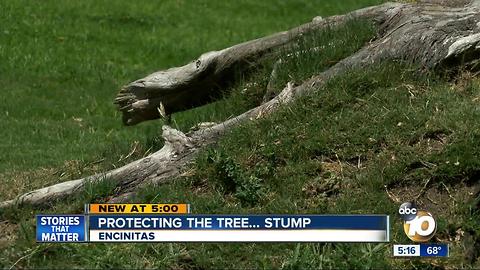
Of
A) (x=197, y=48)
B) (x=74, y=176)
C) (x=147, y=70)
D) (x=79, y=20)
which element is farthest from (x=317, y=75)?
(x=79, y=20)

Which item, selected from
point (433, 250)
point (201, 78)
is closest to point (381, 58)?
point (201, 78)

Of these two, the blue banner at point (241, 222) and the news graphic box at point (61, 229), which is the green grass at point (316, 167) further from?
the blue banner at point (241, 222)

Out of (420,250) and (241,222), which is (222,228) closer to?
(241,222)

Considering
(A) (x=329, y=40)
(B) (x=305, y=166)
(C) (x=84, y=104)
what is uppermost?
(A) (x=329, y=40)

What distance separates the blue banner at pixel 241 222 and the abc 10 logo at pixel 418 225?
0.79ft

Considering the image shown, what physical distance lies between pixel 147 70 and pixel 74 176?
697 centimetres

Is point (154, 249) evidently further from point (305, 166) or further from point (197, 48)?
point (197, 48)

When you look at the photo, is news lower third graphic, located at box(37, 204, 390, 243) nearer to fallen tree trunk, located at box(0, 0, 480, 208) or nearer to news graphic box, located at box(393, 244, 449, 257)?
news graphic box, located at box(393, 244, 449, 257)

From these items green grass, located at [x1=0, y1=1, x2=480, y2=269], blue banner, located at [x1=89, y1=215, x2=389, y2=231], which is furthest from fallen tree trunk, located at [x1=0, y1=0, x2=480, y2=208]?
blue banner, located at [x1=89, y1=215, x2=389, y2=231]

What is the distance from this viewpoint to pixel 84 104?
1315 centimetres

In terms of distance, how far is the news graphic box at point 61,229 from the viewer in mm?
5777

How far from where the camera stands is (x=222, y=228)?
5.68m

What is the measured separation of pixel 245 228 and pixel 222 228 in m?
0.14

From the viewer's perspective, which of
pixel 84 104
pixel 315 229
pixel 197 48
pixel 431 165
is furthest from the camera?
pixel 197 48
